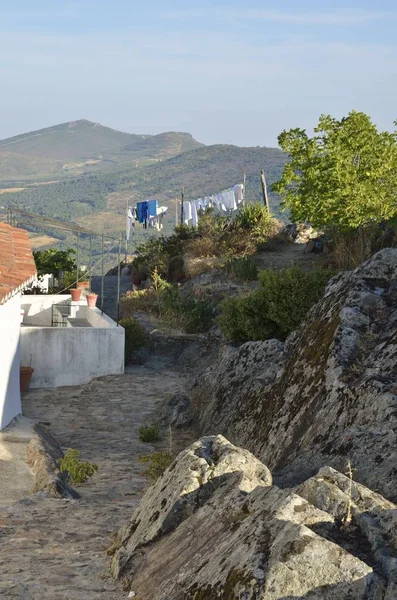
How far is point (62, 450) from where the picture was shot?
15.2 m

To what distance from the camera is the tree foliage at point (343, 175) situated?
2522 centimetres

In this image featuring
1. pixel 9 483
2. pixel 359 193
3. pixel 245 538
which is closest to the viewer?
pixel 245 538

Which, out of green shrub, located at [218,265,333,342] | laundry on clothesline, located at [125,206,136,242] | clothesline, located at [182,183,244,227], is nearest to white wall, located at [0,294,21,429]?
green shrub, located at [218,265,333,342]

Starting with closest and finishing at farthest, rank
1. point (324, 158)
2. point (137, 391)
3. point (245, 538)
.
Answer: point (245, 538), point (137, 391), point (324, 158)

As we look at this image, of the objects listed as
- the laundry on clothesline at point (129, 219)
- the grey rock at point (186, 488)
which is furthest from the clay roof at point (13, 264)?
the laundry on clothesline at point (129, 219)

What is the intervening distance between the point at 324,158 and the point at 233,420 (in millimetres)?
14970

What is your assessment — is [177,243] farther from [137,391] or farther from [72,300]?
[137,391]

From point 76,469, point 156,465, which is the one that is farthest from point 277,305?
point 76,469

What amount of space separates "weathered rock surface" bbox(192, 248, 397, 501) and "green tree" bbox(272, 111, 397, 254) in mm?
10820

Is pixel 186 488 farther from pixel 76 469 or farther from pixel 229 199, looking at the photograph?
pixel 229 199

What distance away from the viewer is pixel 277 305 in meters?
17.0

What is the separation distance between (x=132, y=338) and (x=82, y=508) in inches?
564

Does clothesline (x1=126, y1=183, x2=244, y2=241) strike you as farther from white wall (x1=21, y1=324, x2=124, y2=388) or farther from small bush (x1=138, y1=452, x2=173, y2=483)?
small bush (x1=138, y1=452, x2=173, y2=483)

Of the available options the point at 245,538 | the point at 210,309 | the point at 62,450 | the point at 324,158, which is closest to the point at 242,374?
the point at 62,450
